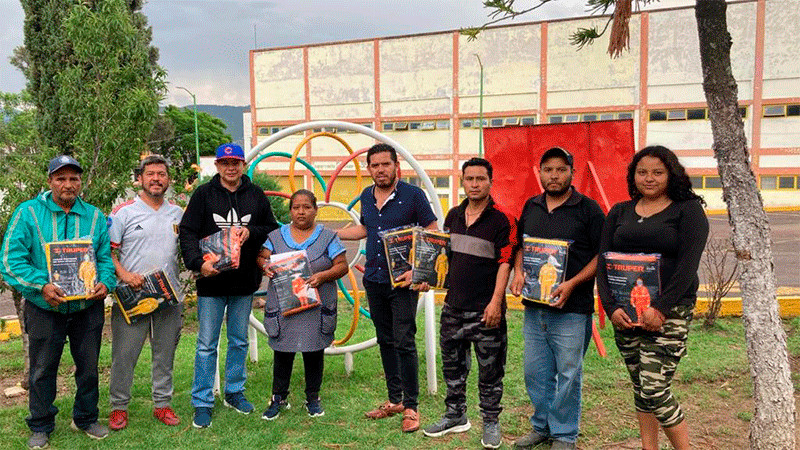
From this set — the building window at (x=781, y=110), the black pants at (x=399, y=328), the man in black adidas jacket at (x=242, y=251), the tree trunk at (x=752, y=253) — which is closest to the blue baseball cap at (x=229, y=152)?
the man in black adidas jacket at (x=242, y=251)

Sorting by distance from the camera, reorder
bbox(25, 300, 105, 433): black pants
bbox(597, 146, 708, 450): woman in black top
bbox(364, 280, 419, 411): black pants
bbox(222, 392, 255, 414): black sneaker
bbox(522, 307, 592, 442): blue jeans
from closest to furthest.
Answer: bbox(597, 146, 708, 450): woman in black top < bbox(522, 307, 592, 442): blue jeans < bbox(25, 300, 105, 433): black pants < bbox(364, 280, 419, 411): black pants < bbox(222, 392, 255, 414): black sneaker

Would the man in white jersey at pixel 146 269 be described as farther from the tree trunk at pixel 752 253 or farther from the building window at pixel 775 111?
the building window at pixel 775 111

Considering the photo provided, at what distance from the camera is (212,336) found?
436 cm

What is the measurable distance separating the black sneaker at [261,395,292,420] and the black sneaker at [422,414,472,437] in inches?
45.1

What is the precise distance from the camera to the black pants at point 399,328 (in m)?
4.16

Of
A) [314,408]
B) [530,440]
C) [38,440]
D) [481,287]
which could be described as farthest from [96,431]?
[530,440]

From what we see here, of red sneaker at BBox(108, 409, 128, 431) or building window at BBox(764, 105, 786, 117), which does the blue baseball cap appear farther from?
building window at BBox(764, 105, 786, 117)

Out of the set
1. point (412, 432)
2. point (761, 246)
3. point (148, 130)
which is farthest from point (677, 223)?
point (148, 130)

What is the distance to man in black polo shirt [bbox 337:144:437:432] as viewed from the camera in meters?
4.15

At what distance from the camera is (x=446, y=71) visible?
32531mm

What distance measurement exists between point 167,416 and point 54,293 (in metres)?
1.31

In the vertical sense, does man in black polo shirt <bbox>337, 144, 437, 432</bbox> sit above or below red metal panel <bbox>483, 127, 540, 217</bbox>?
below

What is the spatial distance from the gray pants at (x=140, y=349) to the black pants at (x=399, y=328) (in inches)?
60.4

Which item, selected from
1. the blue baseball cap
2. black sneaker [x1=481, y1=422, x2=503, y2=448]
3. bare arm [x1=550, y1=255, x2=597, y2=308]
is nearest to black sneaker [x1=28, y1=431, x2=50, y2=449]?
the blue baseball cap
